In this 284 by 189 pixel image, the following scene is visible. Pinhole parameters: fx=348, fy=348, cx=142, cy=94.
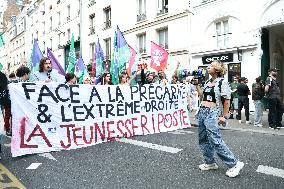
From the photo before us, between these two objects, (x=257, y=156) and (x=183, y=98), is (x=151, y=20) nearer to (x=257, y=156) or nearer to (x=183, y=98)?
(x=183, y=98)

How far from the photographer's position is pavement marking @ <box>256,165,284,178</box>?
5.35 m

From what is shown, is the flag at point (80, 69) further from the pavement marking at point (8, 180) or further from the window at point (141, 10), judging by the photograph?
the window at point (141, 10)

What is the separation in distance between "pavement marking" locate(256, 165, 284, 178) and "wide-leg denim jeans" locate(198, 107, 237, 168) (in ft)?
1.98

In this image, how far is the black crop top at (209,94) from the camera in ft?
18.0

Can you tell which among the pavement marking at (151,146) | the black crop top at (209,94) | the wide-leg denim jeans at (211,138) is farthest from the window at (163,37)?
the wide-leg denim jeans at (211,138)

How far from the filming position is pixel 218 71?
17.9ft

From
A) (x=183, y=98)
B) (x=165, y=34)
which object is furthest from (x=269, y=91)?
(x=165, y=34)

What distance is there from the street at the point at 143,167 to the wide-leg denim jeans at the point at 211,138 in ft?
0.89

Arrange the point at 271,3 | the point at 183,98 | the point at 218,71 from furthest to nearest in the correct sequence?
1. the point at 271,3
2. the point at 183,98
3. the point at 218,71

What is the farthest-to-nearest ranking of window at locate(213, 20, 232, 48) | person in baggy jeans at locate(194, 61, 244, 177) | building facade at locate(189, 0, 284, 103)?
window at locate(213, 20, 232, 48) → building facade at locate(189, 0, 284, 103) → person in baggy jeans at locate(194, 61, 244, 177)

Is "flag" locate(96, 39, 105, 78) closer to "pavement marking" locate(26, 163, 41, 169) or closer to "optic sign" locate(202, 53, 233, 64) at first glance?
"optic sign" locate(202, 53, 233, 64)

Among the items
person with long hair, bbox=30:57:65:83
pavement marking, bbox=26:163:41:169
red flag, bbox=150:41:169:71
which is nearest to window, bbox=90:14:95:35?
red flag, bbox=150:41:169:71

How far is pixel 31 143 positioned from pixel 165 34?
18202 millimetres

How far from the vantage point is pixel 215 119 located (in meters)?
5.45
